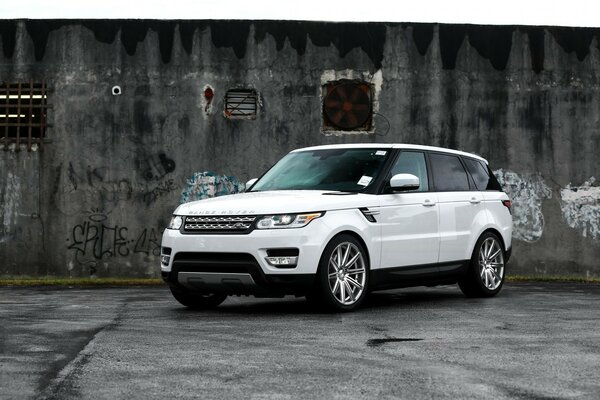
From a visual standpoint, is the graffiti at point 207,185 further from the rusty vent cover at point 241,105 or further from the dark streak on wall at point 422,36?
the dark streak on wall at point 422,36

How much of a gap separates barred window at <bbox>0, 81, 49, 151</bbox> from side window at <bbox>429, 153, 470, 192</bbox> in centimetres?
844

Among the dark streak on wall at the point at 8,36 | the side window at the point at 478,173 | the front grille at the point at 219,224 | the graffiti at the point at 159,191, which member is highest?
the dark streak on wall at the point at 8,36

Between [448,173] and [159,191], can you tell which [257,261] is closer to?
[448,173]

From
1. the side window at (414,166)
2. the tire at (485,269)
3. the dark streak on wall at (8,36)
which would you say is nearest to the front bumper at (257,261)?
the side window at (414,166)

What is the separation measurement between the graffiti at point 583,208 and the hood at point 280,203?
345 inches

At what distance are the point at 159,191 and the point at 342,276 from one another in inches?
330

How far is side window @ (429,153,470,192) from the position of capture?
11.5 metres

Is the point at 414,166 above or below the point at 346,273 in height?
above

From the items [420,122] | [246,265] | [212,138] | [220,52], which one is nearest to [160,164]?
[212,138]

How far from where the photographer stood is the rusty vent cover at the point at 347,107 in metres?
17.9

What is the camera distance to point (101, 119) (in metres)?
17.7

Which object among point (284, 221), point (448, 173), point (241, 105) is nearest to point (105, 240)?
point (241, 105)

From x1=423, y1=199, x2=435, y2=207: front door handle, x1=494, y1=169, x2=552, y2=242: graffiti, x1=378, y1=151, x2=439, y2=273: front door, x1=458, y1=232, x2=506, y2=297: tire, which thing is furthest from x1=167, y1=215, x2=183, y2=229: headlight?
x1=494, y1=169, x2=552, y2=242: graffiti

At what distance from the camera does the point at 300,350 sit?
23.6 feet
